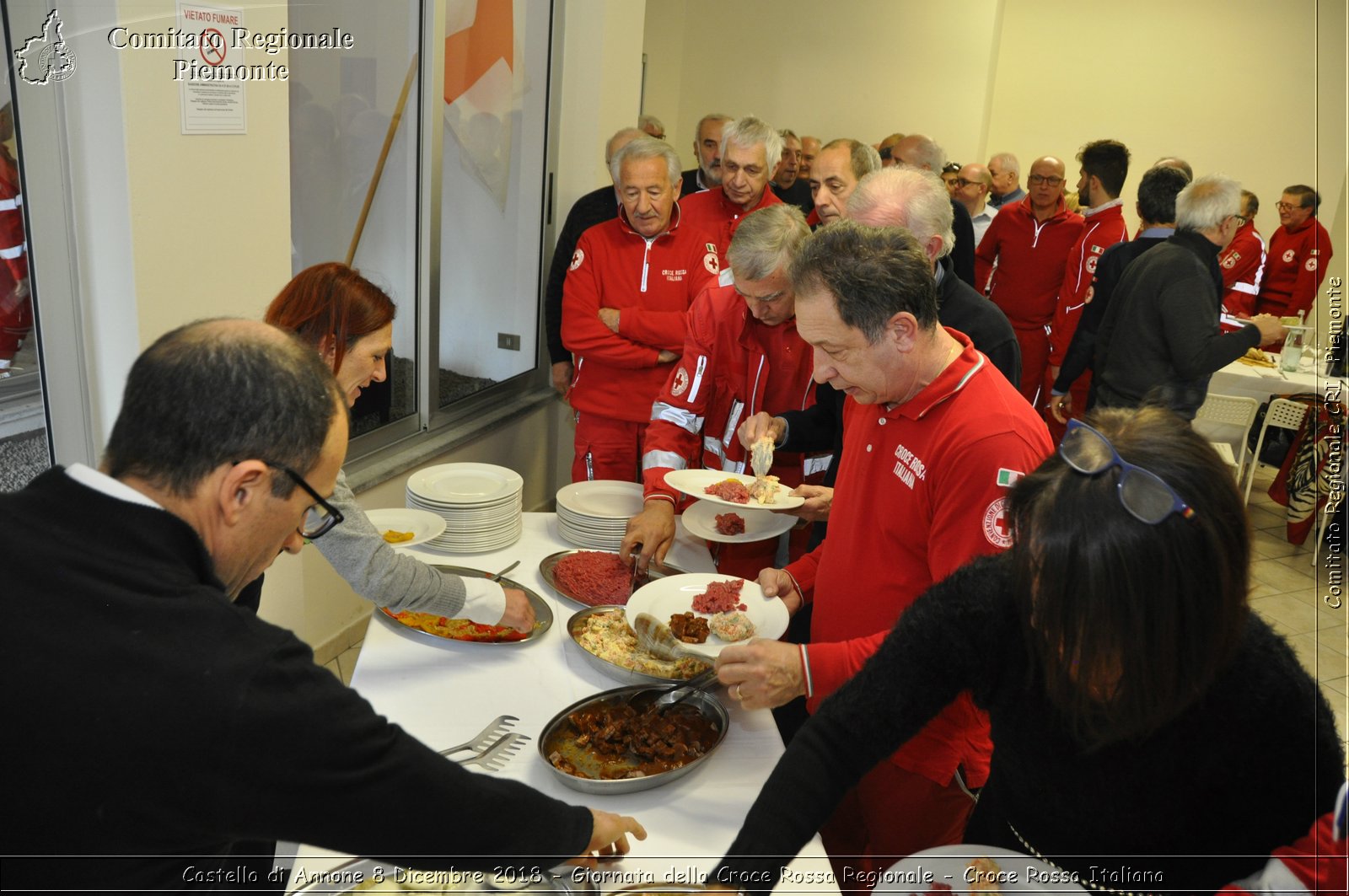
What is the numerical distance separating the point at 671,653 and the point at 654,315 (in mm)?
2159

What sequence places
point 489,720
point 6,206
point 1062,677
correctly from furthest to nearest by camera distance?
point 6,206, point 489,720, point 1062,677

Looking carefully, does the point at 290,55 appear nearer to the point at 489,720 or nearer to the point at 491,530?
the point at 491,530

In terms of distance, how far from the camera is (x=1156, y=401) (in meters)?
1.45

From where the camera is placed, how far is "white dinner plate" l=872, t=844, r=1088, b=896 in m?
1.34

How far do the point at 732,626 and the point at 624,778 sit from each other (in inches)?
18.5

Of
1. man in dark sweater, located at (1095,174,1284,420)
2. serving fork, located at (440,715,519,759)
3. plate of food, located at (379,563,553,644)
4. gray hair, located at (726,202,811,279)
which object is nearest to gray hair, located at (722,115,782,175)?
gray hair, located at (726,202,811,279)

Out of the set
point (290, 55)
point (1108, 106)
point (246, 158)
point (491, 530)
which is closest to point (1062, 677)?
point (491, 530)

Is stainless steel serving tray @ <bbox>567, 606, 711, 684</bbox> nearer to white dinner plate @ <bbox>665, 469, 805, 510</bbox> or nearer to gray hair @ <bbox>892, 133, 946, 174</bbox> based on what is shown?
white dinner plate @ <bbox>665, 469, 805, 510</bbox>

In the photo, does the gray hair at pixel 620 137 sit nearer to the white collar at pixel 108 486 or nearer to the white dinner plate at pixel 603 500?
the white dinner plate at pixel 603 500

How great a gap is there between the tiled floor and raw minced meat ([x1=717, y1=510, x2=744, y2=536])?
101 cm

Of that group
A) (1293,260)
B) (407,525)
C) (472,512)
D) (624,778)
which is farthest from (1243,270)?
(624,778)

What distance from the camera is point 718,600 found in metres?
2.09

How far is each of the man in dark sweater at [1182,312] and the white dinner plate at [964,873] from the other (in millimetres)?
3156

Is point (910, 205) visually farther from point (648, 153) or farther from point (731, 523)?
point (648, 153)
